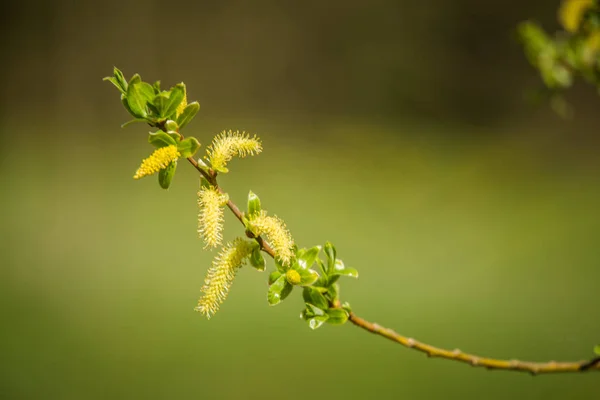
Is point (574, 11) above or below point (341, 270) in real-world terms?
above

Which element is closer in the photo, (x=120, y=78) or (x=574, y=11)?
(x=120, y=78)

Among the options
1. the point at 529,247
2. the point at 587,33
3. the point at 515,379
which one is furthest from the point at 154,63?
the point at 587,33

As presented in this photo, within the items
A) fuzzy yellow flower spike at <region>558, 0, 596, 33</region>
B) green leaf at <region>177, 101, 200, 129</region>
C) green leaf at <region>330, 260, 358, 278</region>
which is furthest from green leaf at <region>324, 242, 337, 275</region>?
fuzzy yellow flower spike at <region>558, 0, 596, 33</region>

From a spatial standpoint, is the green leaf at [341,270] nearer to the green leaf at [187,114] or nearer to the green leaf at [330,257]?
the green leaf at [330,257]

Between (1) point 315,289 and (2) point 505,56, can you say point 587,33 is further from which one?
(2) point 505,56

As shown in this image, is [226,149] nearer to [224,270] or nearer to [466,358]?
[224,270]

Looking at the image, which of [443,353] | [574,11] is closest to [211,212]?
[443,353]
